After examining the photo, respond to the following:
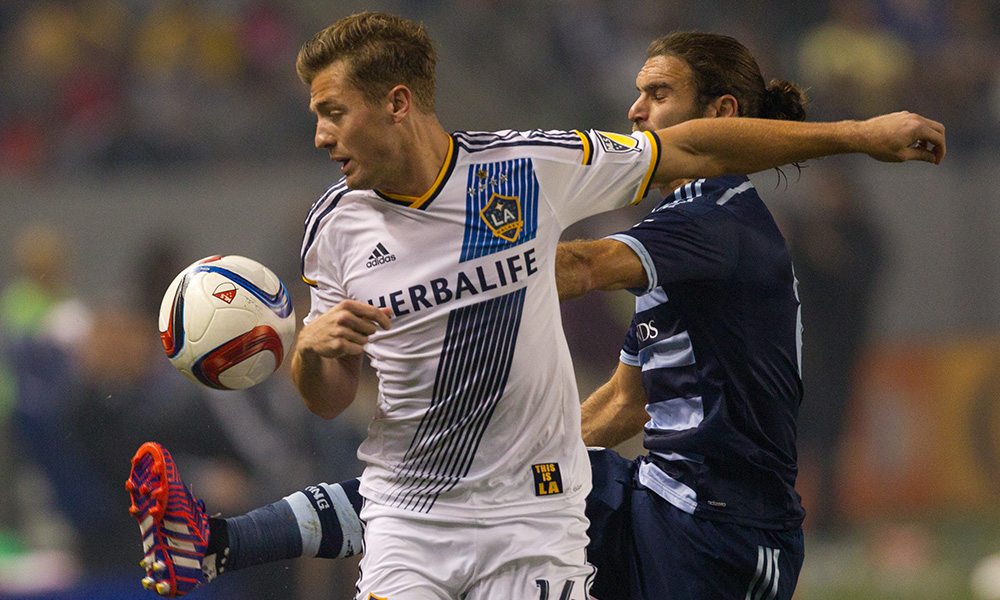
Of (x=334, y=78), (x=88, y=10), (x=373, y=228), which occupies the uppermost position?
(x=88, y=10)

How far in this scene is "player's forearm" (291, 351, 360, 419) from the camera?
11.8 feet

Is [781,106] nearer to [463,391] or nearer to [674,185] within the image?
[674,185]

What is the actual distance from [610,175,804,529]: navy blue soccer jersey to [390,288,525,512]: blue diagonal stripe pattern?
0.44 m

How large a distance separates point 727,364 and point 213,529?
148cm

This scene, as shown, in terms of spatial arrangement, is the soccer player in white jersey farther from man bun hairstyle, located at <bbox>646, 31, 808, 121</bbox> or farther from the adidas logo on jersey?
man bun hairstyle, located at <bbox>646, 31, 808, 121</bbox>

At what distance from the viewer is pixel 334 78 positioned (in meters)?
3.56

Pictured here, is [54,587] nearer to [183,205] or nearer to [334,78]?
[183,205]

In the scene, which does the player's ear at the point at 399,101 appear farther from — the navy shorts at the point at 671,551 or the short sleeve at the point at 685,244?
the navy shorts at the point at 671,551

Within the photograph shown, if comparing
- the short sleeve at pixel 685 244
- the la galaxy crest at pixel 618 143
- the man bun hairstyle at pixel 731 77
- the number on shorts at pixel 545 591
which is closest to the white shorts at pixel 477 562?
the number on shorts at pixel 545 591

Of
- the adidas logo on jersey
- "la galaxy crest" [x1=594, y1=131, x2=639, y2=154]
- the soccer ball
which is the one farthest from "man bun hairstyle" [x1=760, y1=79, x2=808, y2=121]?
the soccer ball

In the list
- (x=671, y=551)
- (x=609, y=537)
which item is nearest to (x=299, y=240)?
(x=609, y=537)

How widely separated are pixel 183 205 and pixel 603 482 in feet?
21.5

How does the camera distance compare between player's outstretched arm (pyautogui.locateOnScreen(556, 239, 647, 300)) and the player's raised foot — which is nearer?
player's outstretched arm (pyautogui.locateOnScreen(556, 239, 647, 300))

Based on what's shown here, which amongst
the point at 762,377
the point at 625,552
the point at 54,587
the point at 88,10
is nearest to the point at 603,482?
the point at 625,552
